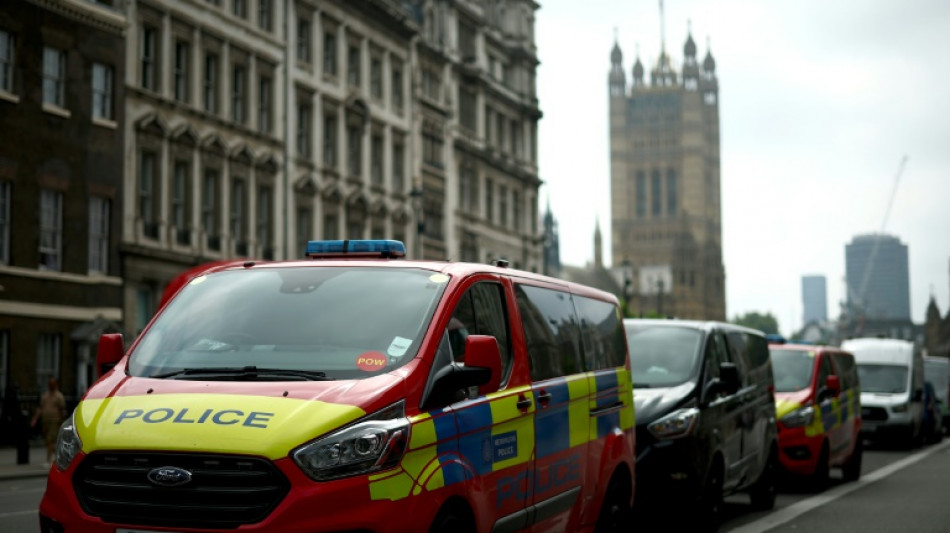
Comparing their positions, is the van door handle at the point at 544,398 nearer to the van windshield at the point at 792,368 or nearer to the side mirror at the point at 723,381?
the side mirror at the point at 723,381

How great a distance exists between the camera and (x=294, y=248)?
158 feet

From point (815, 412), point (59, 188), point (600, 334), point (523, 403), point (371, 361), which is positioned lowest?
point (815, 412)

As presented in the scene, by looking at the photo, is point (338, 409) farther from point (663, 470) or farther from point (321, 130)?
point (321, 130)

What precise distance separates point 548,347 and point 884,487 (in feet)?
38.8

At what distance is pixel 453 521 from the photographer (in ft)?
23.8

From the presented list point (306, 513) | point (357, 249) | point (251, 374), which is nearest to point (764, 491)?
point (357, 249)

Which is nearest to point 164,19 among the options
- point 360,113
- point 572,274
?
point 360,113

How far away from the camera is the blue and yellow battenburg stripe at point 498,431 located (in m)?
6.84

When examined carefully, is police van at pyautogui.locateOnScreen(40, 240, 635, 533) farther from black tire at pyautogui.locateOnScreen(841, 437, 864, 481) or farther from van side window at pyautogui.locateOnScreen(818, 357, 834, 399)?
black tire at pyautogui.locateOnScreen(841, 437, 864, 481)

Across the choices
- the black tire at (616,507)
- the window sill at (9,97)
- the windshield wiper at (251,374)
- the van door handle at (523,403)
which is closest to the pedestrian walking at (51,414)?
the window sill at (9,97)

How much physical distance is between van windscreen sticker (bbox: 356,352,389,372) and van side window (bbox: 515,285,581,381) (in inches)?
65.0

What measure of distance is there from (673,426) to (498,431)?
4.99m

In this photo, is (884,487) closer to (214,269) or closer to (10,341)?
(214,269)

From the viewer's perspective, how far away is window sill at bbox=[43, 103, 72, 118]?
35.0m
